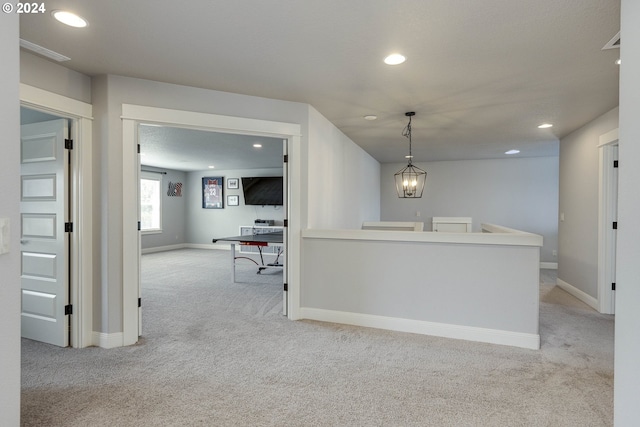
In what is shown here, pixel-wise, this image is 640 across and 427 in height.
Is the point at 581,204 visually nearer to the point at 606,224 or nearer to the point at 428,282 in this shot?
the point at 606,224

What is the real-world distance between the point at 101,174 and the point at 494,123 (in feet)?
14.7

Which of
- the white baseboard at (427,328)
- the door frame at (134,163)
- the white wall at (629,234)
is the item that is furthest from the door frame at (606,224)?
the door frame at (134,163)

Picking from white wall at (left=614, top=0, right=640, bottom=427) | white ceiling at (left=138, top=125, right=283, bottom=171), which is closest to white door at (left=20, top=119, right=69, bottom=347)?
white ceiling at (left=138, top=125, right=283, bottom=171)

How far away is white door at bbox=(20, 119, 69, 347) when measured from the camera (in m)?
2.96

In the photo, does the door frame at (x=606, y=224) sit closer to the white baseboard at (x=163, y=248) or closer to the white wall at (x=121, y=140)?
the white wall at (x=121, y=140)

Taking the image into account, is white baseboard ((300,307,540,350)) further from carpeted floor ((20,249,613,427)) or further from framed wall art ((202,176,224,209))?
framed wall art ((202,176,224,209))

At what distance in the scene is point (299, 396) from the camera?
2.20m

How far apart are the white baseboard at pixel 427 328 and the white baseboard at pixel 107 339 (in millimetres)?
1694

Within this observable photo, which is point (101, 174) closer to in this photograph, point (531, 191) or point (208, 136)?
point (208, 136)

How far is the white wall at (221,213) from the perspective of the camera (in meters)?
9.47

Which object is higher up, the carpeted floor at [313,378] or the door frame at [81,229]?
the door frame at [81,229]

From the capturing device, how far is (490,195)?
7.55 m
